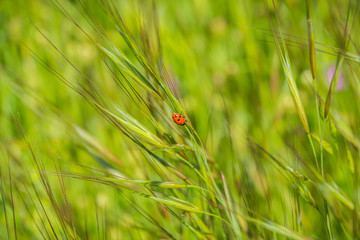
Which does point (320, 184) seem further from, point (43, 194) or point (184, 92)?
point (184, 92)

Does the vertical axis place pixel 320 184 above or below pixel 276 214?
above

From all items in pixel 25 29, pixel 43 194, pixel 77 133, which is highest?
pixel 25 29

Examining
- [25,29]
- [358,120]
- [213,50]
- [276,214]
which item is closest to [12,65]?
[25,29]

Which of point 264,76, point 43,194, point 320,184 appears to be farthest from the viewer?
point 264,76

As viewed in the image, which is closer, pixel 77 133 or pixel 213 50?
pixel 77 133
